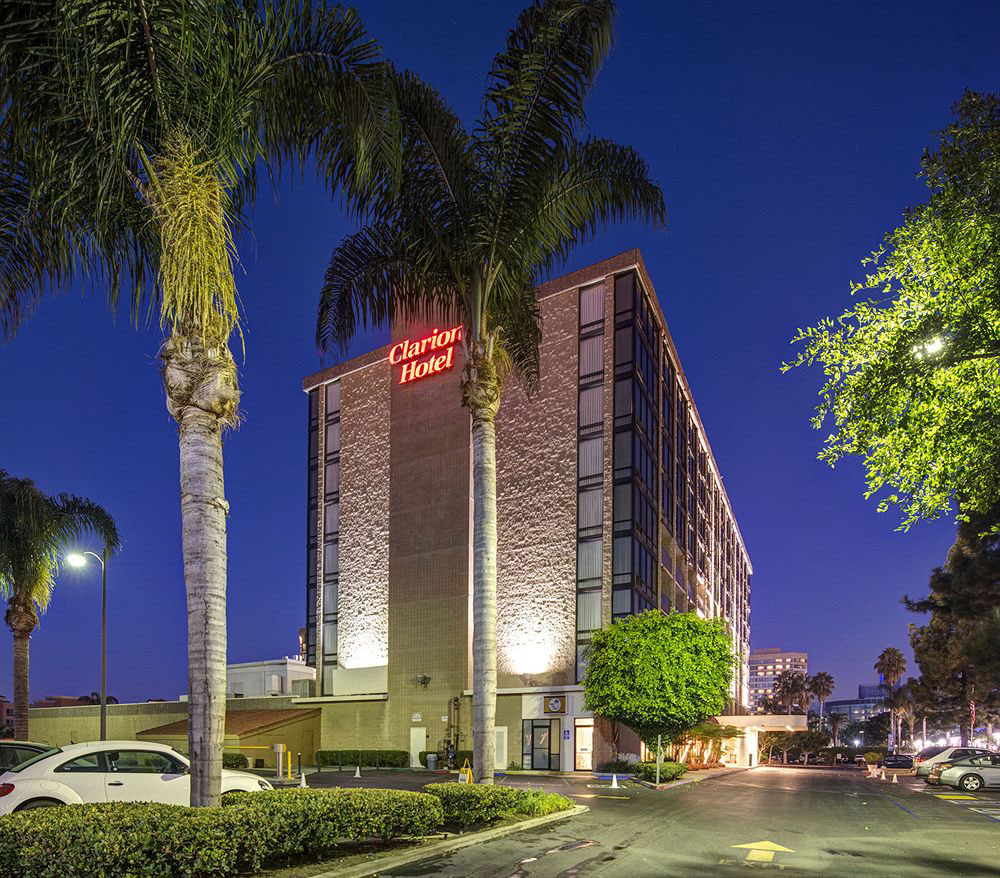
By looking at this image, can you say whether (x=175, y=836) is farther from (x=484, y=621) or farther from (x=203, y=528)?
(x=484, y=621)

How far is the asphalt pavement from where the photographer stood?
12.7 meters

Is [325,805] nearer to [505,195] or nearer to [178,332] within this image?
[178,332]

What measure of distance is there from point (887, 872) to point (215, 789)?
9.37m

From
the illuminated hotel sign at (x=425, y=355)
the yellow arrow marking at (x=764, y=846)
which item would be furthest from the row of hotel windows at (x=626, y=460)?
the yellow arrow marking at (x=764, y=846)

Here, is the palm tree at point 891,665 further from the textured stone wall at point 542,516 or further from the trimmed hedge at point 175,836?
the trimmed hedge at point 175,836

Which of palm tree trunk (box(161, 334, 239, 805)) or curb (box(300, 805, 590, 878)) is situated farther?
curb (box(300, 805, 590, 878))

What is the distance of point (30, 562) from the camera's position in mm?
35562

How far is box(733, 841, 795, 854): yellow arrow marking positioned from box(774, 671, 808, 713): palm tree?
5536 inches

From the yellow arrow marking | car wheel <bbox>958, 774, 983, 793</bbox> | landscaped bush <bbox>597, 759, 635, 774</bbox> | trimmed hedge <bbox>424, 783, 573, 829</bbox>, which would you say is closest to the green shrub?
landscaped bush <bbox>597, 759, 635, 774</bbox>

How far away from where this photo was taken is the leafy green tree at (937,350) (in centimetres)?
1430

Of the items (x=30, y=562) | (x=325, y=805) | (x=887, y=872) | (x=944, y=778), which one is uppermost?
(x=30, y=562)

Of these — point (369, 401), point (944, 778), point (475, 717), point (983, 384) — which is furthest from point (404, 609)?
point (983, 384)

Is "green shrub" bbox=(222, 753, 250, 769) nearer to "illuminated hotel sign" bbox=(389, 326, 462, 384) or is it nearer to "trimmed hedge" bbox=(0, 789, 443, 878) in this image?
"illuminated hotel sign" bbox=(389, 326, 462, 384)

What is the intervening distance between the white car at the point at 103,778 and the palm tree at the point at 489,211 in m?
5.58
